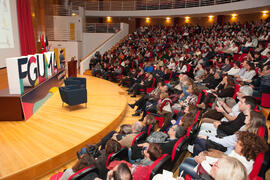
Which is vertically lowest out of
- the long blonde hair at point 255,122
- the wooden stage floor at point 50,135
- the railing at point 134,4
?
the wooden stage floor at point 50,135

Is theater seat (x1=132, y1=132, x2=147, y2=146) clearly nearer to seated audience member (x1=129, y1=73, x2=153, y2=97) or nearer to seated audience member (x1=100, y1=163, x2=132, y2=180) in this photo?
seated audience member (x1=100, y1=163, x2=132, y2=180)

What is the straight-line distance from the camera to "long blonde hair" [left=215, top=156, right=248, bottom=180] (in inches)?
61.1

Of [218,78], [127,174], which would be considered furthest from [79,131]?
[218,78]

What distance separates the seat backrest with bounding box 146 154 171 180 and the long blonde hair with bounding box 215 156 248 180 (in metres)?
0.55

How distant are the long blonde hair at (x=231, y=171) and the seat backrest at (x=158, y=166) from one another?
0.55m

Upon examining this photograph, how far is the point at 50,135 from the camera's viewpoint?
3.61 m

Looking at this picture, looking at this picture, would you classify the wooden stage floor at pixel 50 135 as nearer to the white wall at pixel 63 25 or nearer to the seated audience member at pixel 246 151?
the seated audience member at pixel 246 151

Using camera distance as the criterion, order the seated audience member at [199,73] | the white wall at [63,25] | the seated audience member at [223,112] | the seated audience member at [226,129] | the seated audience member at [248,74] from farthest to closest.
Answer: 1. the white wall at [63,25]
2. the seated audience member at [199,73]
3. the seated audience member at [248,74]
4. the seated audience member at [223,112]
5. the seated audience member at [226,129]

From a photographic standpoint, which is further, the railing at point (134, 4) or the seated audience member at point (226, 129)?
the railing at point (134, 4)

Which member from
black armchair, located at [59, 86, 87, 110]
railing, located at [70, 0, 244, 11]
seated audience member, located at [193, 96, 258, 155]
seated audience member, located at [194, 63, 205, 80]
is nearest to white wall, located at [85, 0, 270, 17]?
railing, located at [70, 0, 244, 11]

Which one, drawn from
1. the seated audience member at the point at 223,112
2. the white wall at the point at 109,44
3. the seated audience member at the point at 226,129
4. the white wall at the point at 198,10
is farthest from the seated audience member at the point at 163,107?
the white wall at the point at 198,10

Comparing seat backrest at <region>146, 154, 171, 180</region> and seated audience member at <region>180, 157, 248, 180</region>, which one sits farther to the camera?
seat backrest at <region>146, 154, 171, 180</region>

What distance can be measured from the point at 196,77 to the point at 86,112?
374cm

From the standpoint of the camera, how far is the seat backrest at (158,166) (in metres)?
1.89
